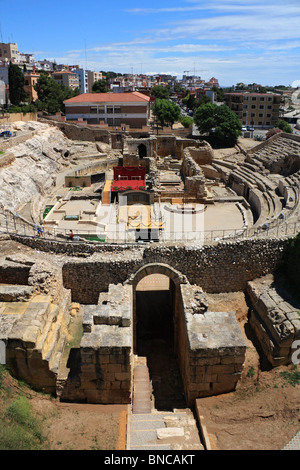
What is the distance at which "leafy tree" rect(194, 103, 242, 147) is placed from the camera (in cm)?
4591

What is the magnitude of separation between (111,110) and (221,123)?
14656 millimetres

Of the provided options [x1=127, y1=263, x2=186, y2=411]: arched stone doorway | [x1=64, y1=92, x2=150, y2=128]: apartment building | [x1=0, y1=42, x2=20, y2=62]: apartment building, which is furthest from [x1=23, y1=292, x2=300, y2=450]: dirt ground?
[x1=0, y1=42, x2=20, y2=62]: apartment building

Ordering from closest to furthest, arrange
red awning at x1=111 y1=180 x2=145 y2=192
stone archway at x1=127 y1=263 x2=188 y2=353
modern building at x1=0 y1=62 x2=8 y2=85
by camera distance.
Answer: stone archway at x1=127 y1=263 x2=188 y2=353 < red awning at x1=111 y1=180 x2=145 y2=192 < modern building at x1=0 y1=62 x2=8 y2=85

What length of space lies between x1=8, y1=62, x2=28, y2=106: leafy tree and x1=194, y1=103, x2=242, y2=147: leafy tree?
27789 mm

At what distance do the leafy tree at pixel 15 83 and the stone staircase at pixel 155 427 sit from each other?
5360cm

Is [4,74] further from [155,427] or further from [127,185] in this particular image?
[155,427]

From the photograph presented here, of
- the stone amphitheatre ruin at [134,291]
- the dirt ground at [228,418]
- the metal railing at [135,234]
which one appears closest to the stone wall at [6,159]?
the stone amphitheatre ruin at [134,291]

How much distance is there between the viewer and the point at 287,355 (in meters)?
13.8

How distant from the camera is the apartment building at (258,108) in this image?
61906 mm

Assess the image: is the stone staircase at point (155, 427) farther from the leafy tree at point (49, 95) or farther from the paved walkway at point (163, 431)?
the leafy tree at point (49, 95)

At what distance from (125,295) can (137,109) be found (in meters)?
39.4

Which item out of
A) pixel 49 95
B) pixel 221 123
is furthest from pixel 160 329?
pixel 49 95

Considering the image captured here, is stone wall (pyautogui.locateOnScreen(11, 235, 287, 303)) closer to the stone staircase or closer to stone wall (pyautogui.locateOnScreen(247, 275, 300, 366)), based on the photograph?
stone wall (pyautogui.locateOnScreen(247, 275, 300, 366))
